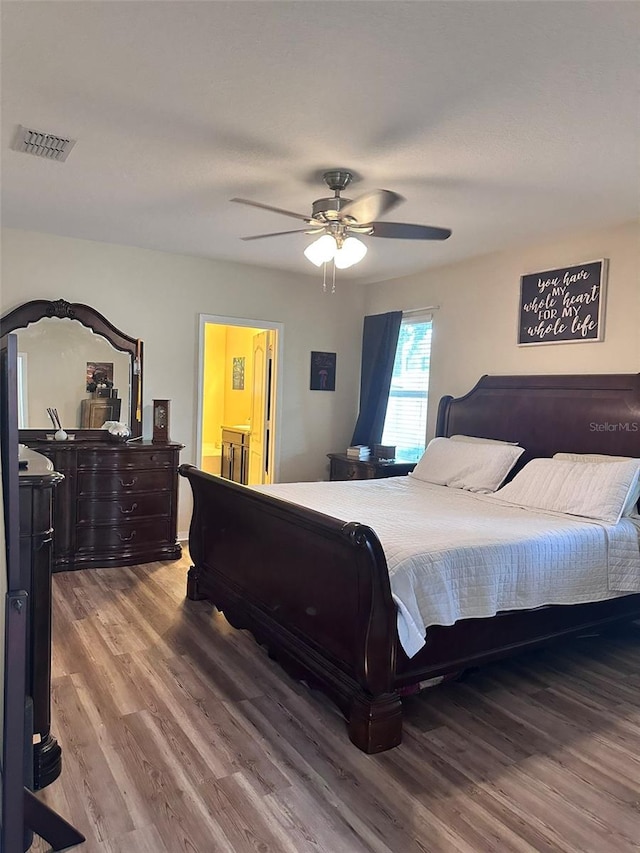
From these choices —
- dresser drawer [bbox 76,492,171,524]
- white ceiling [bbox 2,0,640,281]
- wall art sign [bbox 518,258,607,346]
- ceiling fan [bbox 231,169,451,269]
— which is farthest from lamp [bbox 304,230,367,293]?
dresser drawer [bbox 76,492,171,524]

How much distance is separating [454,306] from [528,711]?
10.9ft

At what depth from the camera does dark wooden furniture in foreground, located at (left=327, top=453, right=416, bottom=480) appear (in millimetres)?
5207

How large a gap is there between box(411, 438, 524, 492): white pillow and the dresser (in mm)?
2007

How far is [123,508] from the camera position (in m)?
4.59

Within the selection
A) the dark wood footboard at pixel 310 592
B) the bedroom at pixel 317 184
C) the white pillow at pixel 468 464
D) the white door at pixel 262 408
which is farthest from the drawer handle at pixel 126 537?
the white pillow at pixel 468 464

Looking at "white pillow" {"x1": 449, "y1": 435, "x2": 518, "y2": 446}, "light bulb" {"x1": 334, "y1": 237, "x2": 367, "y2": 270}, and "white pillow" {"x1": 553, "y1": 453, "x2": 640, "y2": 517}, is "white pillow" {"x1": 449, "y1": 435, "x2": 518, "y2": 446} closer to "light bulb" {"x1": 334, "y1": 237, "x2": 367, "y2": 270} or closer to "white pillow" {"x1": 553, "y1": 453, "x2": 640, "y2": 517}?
"white pillow" {"x1": 553, "y1": 453, "x2": 640, "y2": 517}

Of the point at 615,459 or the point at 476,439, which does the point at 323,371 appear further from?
the point at 615,459

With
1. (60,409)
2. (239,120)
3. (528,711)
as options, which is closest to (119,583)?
(60,409)

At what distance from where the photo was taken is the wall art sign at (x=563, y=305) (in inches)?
154

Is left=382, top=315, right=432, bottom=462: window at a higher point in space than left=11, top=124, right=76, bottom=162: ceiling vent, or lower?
lower

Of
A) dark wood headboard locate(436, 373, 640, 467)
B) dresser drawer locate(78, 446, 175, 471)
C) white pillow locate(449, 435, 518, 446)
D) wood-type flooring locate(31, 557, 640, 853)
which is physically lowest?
wood-type flooring locate(31, 557, 640, 853)

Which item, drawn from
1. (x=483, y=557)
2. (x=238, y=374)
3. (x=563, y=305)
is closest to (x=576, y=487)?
(x=483, y=557)

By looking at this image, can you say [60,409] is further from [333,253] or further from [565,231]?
[565,231]

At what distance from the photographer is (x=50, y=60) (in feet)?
6.86
